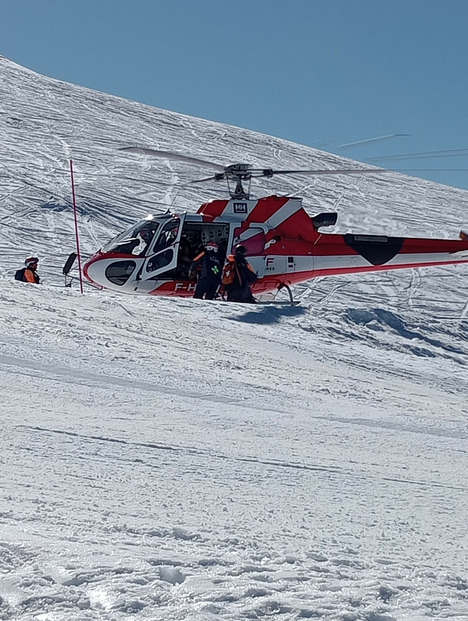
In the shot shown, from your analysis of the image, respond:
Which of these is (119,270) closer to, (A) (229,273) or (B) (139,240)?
(B) (139,240)

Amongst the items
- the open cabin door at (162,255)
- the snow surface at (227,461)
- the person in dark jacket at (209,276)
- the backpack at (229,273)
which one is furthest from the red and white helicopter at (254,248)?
the snow surface at (227,461)

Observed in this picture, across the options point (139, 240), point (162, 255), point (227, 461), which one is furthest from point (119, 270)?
point (227, 461)

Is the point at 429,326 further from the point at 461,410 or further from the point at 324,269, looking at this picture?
the point at 461,410

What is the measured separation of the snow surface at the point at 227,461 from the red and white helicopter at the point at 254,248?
185 centimetres

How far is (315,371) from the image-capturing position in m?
8.21

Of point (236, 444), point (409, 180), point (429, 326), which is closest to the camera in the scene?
point (236, 444)

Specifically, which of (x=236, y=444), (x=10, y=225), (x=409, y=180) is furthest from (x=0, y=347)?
(x=409, y=180)

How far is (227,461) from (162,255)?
9.37 metres

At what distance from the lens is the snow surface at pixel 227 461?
9.71ft

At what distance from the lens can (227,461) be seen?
461cm

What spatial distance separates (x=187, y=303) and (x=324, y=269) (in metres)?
4.26

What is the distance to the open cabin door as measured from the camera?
541 inches

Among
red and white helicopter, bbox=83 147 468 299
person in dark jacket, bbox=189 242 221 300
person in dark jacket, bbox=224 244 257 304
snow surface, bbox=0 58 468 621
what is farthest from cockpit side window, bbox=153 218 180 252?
snow surface, bbox=0 58 468 621

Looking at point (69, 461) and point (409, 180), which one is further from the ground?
point (409, 180)
